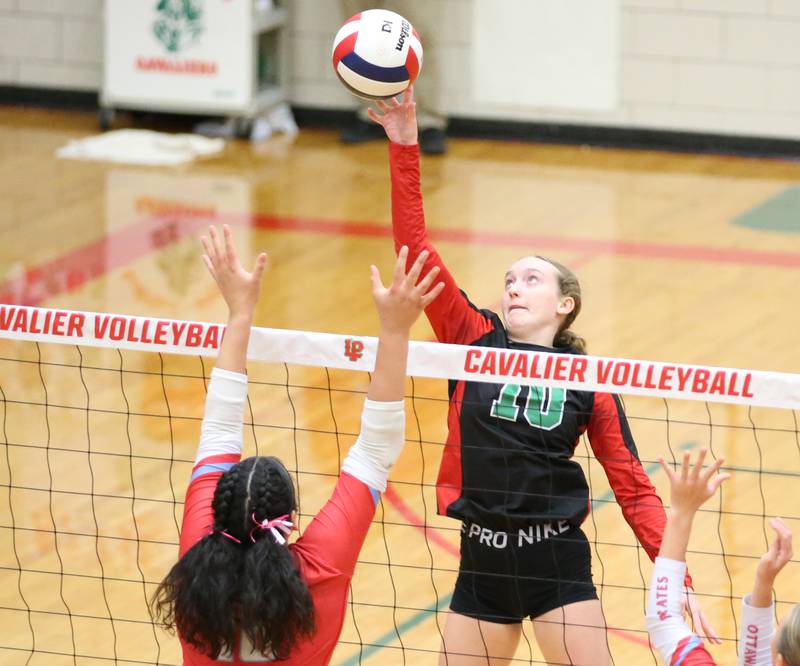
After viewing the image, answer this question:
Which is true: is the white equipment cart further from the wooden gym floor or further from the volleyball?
the volleyball

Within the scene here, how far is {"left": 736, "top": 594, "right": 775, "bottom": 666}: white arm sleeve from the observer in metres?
3.00

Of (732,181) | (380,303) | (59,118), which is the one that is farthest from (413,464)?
(59,118)

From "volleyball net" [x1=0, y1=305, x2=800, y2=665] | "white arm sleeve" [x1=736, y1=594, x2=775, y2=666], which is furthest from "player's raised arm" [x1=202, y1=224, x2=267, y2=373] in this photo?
"white arm sleeve" [x1=736, y1=594, x2=775, y2=666]

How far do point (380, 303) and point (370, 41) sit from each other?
7.50 ft

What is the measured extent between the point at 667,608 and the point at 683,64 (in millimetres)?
10286

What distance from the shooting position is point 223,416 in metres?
3.22

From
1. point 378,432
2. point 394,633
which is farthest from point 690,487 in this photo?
point 394,633

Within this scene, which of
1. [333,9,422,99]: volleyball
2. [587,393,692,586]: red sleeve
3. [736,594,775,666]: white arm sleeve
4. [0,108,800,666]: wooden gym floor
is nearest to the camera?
[736,594,775,666]: white arm sleeve

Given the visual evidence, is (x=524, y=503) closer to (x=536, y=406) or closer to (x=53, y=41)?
(x=536, y=406)

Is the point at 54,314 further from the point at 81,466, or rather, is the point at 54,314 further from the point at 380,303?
the point at 81,466

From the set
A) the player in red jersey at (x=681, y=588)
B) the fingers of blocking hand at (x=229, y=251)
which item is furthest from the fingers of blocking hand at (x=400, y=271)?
the player in red jersey at (x=681, y=588)

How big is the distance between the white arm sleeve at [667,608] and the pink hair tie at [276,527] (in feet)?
2.52

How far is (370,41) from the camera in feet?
17.0

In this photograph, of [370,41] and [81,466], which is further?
[81,466]
